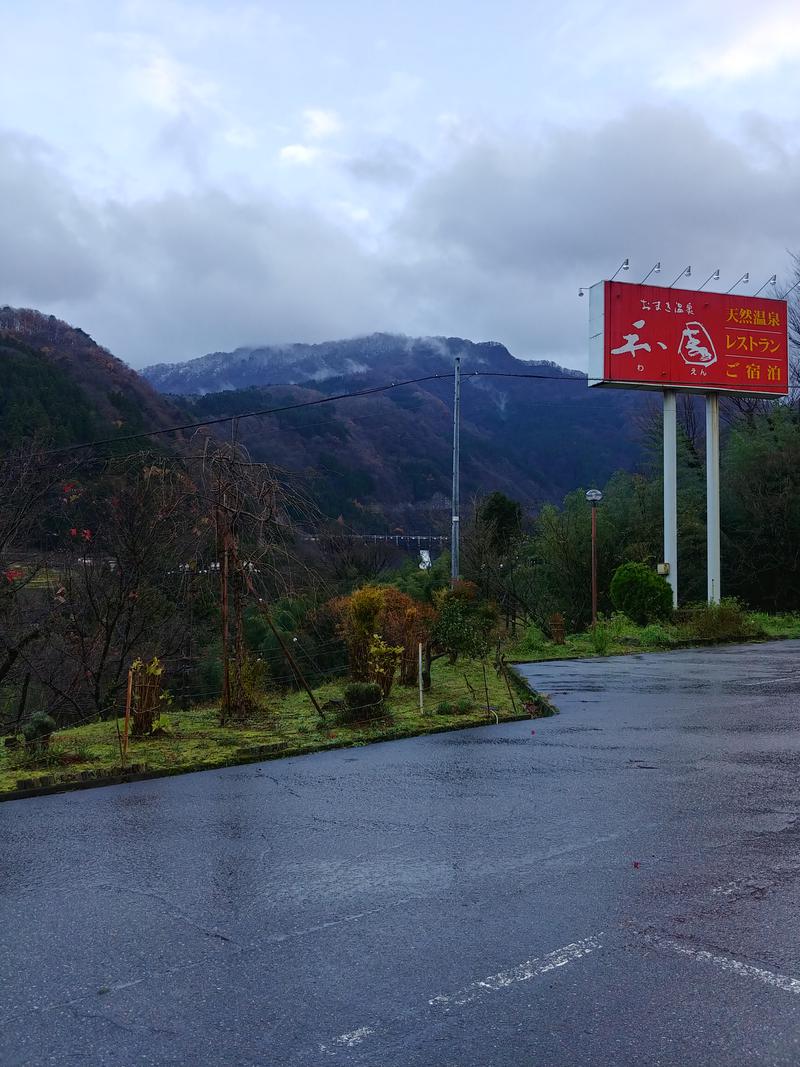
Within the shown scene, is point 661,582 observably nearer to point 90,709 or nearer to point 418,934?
point 90,709

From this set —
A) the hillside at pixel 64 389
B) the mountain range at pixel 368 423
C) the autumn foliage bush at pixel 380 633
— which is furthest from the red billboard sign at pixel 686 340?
the hillside at pixel 64 389

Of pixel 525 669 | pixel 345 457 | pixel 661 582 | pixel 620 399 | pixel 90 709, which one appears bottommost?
pixel 90 709

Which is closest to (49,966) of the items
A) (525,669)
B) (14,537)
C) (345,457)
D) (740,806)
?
(740,806)

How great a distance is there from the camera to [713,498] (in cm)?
2758

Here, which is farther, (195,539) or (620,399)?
(620,399)

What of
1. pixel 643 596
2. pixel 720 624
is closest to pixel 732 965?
pixel 720 624

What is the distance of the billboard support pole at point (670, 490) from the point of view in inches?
1019

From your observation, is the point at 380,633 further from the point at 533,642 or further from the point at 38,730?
the point at 533,642

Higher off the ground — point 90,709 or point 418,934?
point 418,934

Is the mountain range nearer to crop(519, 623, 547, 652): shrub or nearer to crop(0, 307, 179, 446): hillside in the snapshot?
crop(0, 307, 179, 446): hillside

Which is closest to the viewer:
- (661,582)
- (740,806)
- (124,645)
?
(740,806)

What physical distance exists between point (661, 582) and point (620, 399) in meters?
113

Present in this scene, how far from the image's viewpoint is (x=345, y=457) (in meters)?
79.8

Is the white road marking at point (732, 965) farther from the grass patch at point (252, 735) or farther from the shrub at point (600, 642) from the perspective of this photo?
the shrub at point (600, 642)
